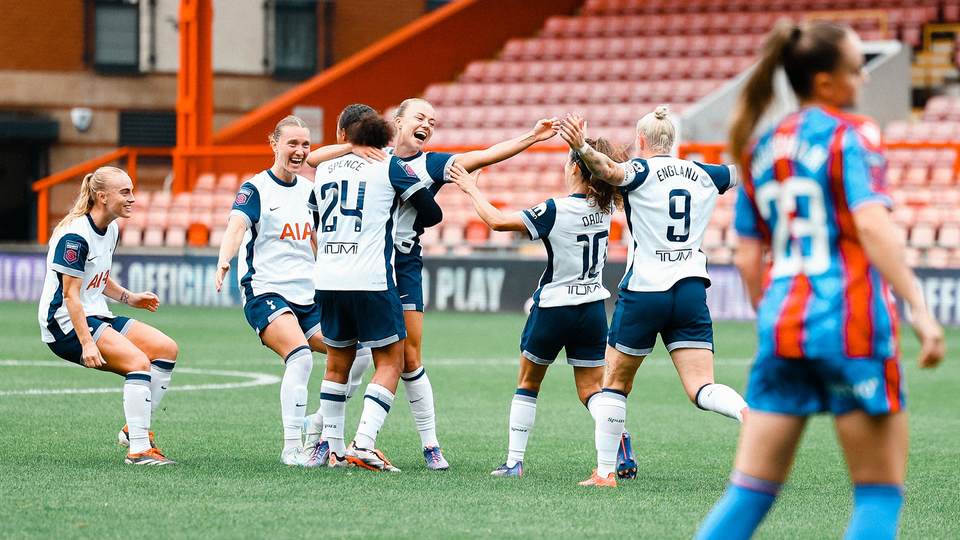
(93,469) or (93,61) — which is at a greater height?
(93,61)

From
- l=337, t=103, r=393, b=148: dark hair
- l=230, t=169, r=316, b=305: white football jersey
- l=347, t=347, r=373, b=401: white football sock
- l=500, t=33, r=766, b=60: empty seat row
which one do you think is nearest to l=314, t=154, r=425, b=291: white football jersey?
→ l=337, t=103, r=393, b=148: dark hair

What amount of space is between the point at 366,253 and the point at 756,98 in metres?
2.98

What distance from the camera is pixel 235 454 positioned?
253 inches

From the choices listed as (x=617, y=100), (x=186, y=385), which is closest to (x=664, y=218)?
(x=186, y=385)

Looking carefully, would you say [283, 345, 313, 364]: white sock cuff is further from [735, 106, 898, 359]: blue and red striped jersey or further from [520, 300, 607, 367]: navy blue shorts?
[735, 106, 898, 359]: blue and red striped jersey

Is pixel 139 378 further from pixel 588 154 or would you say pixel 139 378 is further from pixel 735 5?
pixel 735 5

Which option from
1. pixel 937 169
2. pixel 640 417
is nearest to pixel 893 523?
pixel 640 417

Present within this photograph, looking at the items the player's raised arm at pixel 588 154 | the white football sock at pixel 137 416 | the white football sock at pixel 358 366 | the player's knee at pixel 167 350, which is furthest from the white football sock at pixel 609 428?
the player's knee at pixel 167 350

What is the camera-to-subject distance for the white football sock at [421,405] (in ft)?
20.1

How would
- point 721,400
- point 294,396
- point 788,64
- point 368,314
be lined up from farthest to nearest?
1. point 294,396
2. point 368,314
3. point 721,400
4. point 788,64

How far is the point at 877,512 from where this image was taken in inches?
121

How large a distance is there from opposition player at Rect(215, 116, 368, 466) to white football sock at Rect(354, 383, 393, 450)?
13.2 inches

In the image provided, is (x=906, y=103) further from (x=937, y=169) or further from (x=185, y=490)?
(x=185, y=490)

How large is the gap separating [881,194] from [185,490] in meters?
3.38
